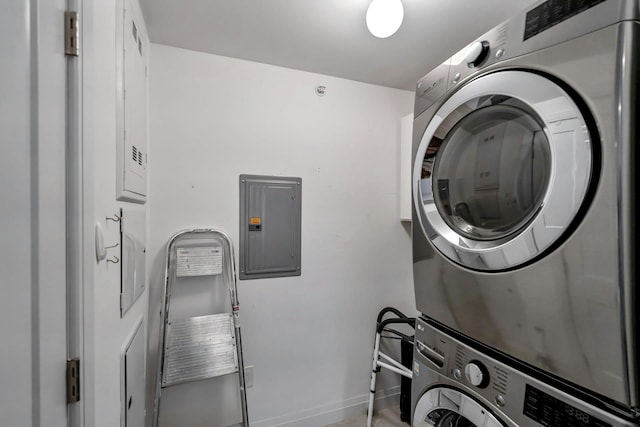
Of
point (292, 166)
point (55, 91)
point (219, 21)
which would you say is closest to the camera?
point (55, 91)

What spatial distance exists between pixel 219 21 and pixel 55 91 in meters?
1.01

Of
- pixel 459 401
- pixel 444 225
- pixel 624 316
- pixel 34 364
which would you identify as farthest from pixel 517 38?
pixel 34 364

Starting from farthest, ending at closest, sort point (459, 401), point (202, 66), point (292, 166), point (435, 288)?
point (292, 166) → point (202, 66) → point (435, 288) → point (459, 401)

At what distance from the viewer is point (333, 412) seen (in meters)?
1.84

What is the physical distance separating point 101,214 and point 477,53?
1190mm

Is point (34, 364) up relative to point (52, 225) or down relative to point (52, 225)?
down

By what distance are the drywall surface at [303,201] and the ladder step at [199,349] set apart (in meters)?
0.16

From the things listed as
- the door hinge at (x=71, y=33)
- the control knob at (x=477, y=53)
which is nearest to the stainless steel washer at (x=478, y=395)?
the control knob at (x=477, y=53)

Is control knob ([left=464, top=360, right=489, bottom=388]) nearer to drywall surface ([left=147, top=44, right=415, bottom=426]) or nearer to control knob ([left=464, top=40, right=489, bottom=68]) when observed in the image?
control knob ([left=464, top=40, right=489, bottom=68])

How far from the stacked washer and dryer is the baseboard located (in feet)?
3.53

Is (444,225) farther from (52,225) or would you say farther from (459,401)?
(52,225)

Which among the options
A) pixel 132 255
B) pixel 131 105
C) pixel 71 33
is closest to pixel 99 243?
pixel 132 255

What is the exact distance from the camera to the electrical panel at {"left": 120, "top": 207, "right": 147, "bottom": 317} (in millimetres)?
976

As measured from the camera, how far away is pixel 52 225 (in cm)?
57
